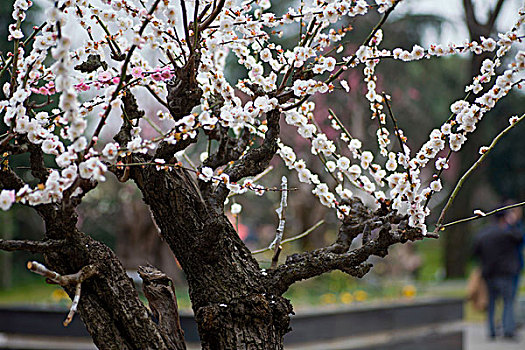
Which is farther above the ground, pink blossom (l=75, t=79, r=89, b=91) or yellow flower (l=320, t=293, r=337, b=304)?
yellow flower (l=320, t=293, r=337, b=304)

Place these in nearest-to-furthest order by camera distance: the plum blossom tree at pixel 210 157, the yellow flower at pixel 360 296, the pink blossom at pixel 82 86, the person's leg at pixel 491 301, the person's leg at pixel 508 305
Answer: the plum blossom tree at pixel 210 157
the pink blossom at pixel 82 86
the yellow flower at pixel 360 296
the person's leg at pixel 508 305
the person's leg at pixel 491 301

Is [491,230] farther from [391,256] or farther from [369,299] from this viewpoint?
[391,256]

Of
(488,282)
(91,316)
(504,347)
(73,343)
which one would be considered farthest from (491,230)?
(91,316)

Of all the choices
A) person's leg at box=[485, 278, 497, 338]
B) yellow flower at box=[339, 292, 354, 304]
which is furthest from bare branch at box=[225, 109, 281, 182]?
person's leg at box=[485, 278, 497, 338]

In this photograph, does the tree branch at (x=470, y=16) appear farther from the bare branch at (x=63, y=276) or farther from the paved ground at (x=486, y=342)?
the bare branch at (x=63, y=276)

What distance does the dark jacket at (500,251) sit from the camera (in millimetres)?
8227

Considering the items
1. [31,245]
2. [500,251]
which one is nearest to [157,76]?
[31,245]

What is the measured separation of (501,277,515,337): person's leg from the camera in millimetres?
8344

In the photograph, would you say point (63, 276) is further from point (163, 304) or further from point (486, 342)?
point (486, 342)

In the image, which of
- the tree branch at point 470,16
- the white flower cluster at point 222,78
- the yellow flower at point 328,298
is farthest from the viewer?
the tree branch at point 470,16

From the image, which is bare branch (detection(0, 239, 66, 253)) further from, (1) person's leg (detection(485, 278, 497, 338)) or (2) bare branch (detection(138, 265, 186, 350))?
(1) person's leg (detection(485, 278, 497, 338))

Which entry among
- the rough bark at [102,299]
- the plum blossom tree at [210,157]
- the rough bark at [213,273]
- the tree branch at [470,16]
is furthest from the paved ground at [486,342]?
the rough bark at [102,299]

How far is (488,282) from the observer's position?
851cm

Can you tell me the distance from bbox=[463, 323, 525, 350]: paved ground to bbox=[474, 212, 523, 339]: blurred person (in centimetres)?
21
